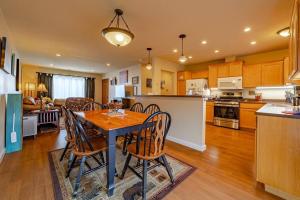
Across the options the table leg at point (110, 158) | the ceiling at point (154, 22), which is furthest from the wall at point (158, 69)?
the table leg at point (110, 158)

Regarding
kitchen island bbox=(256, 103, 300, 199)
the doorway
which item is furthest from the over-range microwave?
the doorway

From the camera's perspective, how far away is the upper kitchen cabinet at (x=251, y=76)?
4.32 metres

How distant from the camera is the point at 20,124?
8.86ft

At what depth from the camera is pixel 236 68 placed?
470 centimetres

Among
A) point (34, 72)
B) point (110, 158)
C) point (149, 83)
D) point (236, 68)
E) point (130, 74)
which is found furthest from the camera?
point (34, 72)

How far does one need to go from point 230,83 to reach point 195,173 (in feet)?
13.1

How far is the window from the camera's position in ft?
24.9

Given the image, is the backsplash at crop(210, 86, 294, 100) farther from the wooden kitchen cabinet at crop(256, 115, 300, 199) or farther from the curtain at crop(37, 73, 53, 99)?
the curtain at crop(37, 73, 53, 99)

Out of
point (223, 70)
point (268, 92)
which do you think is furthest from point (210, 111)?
point (268, 92)

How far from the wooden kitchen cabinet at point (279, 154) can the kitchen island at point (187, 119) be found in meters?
1.11

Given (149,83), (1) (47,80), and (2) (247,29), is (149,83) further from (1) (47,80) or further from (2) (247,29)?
(1) (47,80)

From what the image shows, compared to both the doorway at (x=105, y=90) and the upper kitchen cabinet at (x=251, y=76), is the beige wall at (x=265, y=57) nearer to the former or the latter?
the upper kitchen cabinet at (x=251, y=76)

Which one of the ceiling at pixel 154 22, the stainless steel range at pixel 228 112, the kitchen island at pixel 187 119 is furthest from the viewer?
the stainless steel range at pixel 228 112

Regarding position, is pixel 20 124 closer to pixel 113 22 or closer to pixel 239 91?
pixel 113 22
